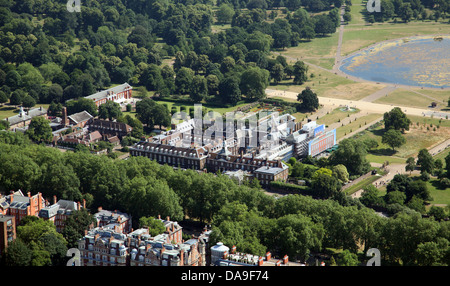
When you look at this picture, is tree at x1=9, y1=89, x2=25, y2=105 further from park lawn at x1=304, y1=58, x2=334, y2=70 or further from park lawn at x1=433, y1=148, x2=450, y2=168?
park lawn at x1=433, y1=148, x2=450, y2=168

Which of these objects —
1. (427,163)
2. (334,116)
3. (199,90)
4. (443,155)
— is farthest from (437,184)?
(199,90)

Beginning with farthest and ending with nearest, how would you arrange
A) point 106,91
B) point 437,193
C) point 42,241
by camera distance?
point 106,91, point 437,193, point 42,241

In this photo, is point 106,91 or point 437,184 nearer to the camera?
point 437,184

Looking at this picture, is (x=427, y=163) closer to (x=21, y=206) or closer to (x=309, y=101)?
(x=309, y=101)

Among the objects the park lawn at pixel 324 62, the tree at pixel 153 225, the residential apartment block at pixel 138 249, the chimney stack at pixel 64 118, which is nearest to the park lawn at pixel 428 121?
the park lawn at pixel 324 62

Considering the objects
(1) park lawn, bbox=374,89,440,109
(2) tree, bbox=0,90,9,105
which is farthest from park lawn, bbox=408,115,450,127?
(2) tree, bbox=0,90,9,105

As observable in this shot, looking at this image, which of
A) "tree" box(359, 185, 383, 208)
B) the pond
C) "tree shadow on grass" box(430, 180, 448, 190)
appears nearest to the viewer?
"tree" box(359, 185, 383, 208)
